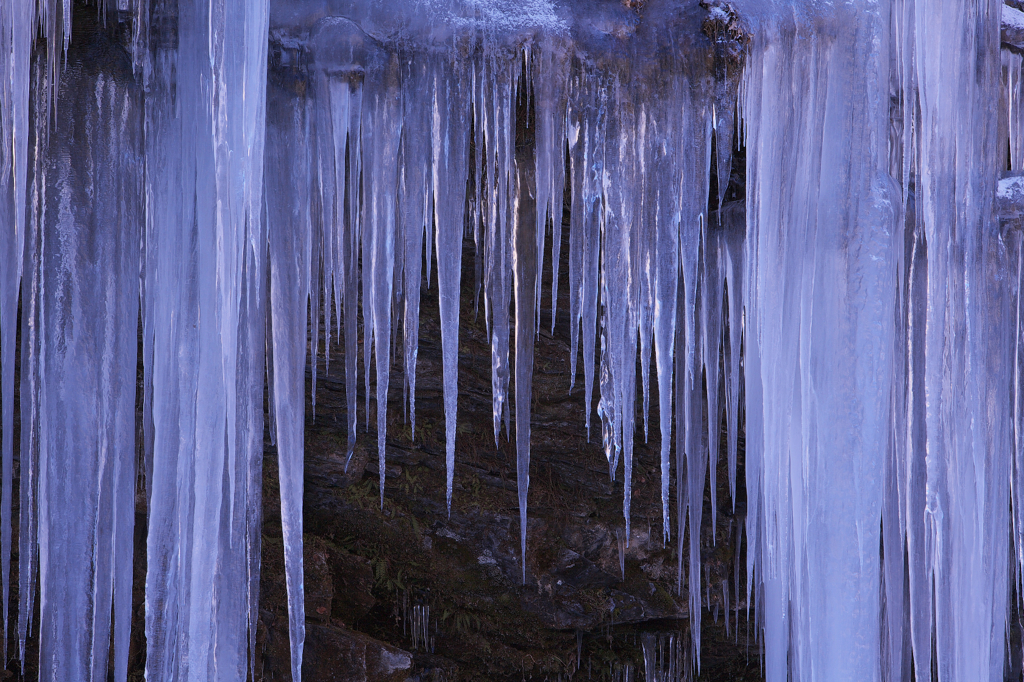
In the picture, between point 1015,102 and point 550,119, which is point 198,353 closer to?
point 550,119

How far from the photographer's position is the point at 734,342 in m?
3.34

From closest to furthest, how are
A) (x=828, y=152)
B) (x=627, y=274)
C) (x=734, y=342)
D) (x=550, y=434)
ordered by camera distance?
1. (x=828, y=152)
2. (x=627, y=274)
3. (x=734, y=342)
4. (x=550, y=434)

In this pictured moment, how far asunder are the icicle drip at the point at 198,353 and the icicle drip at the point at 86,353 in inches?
3.4

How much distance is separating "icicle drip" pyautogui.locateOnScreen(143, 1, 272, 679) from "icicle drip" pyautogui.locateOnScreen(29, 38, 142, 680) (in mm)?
86

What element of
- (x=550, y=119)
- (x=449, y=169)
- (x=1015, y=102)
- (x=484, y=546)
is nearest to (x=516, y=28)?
(x=550, y=119)

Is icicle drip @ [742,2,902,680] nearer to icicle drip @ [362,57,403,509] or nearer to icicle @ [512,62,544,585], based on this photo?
icicle @ [512,62,544,585]

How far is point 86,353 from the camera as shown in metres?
2.64

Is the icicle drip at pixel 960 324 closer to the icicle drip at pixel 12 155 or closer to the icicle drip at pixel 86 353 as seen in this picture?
the icicle drip at pixel 86 353

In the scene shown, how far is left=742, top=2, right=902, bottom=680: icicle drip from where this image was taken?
2594 mm

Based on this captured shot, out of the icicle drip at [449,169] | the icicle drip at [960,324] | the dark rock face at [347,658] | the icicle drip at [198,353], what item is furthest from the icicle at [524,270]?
the dark rock face at [347,658]

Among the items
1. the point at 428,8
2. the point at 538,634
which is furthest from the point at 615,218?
the point at 538,634

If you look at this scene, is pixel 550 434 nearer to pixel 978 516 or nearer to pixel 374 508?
pixel 374 508

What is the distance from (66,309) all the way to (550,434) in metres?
2.99

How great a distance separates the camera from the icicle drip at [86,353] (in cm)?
257
